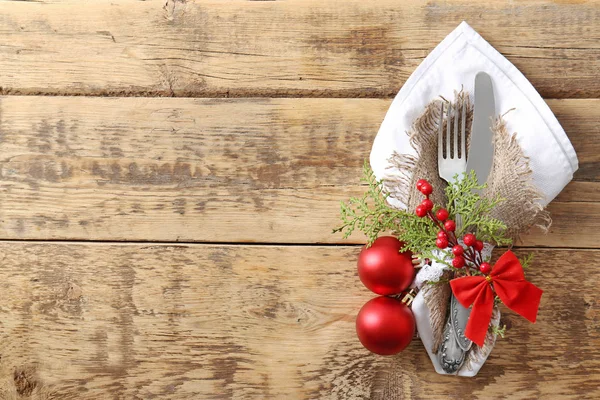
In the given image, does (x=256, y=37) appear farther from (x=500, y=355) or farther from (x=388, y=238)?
(x=500, y=355)

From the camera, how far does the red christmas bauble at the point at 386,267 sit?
665 millimetres

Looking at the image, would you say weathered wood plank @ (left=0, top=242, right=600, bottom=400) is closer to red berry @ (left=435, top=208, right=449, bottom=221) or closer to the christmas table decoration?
the christmas table decoration

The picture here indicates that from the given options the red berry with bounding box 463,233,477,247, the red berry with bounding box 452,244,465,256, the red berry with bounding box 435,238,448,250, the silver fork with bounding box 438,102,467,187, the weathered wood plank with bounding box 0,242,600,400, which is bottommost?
the weathered wood plank with bounding box 0,242,600,400

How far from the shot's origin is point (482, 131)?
702 millimetres

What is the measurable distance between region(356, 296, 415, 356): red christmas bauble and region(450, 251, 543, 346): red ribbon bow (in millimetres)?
76

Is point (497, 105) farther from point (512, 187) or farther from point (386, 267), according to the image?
point (386, 267)

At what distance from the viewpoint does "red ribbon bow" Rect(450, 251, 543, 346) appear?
2.08ft

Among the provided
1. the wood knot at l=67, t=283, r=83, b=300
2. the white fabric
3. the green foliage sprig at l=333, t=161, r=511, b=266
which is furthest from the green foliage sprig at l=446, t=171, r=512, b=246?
the wood knot at l=67, t=283, r=83, b=300

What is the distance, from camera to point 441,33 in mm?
768

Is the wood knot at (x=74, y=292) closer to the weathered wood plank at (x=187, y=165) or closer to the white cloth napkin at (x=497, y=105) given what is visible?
the weathered wood plank at (x=187, y=165)

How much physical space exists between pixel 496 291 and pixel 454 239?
73 mm

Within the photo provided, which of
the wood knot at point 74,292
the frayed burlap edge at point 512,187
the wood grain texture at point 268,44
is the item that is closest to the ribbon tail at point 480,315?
the frayed burlap edge at point 512,187

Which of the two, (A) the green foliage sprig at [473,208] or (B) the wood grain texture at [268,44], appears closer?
(A) the green foliage sprig at [473,208]

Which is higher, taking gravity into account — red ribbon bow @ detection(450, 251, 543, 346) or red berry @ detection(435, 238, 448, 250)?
red berry @ detection(435, 238, 448, 250)
